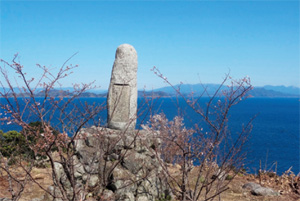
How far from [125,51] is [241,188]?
6.40 metres

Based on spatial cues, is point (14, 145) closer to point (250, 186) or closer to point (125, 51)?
point (125, 51)

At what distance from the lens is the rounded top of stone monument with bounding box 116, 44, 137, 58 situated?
9211 mm

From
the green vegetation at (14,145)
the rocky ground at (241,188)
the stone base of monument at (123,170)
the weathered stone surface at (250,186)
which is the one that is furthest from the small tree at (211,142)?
the green vegetation at (14,145)

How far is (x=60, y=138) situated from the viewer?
458 cm

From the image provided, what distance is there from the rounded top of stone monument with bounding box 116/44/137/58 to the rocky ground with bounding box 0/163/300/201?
4246 millimetres

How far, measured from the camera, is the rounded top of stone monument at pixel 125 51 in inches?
363

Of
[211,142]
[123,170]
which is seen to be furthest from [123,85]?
[211,142]

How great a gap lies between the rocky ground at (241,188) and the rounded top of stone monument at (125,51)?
425 centimetres

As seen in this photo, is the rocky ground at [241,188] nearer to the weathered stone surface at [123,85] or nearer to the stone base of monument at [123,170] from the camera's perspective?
the stone base of monument at [123,170]

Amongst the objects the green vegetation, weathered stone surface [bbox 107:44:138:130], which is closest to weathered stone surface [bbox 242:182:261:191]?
weathered stone surface [bbox 107:44:138:130]

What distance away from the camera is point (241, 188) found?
10234 millimetres

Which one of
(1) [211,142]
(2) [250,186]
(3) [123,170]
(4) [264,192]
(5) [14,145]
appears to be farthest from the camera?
(2) [250,186]

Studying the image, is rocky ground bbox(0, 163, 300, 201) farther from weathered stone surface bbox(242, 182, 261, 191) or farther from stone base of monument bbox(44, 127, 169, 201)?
stone base of monument bbox(44, 127, 169, 201)

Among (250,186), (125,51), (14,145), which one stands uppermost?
(125,51)
